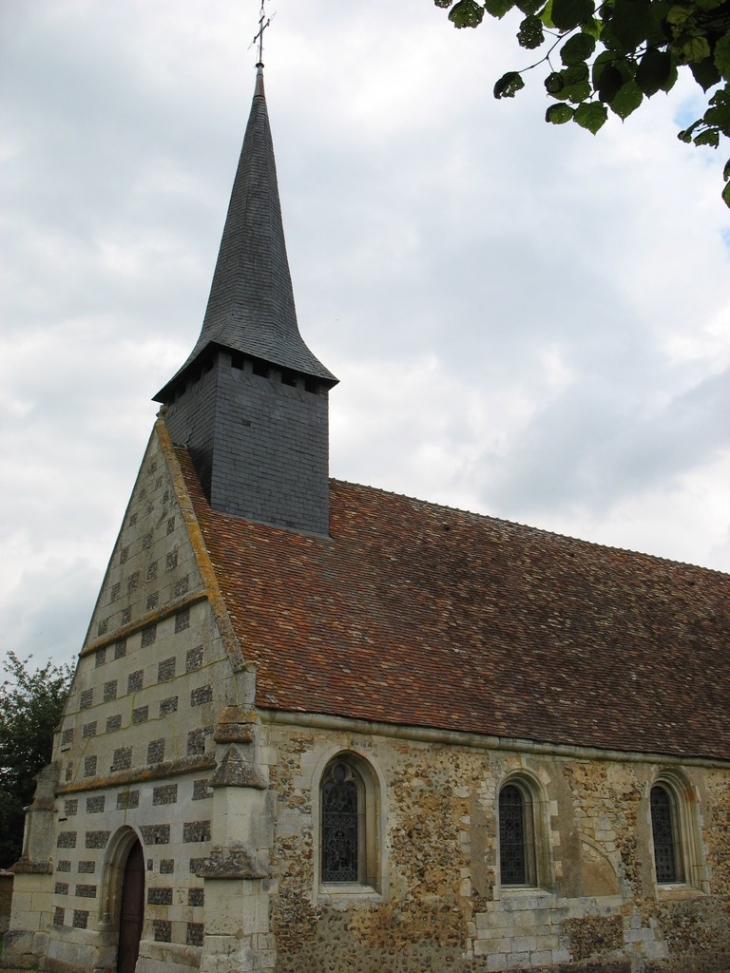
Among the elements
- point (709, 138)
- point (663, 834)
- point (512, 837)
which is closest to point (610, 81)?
point (709, 138)

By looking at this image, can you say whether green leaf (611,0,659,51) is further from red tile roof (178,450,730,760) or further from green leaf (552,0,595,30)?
red tile roof (178,450,730,760)

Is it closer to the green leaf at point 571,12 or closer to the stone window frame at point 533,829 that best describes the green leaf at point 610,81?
the green leaf at point 571,12

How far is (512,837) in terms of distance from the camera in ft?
43.2

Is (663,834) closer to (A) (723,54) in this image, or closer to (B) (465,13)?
(A) (723,54)

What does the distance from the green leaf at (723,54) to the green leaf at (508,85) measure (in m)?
0.89

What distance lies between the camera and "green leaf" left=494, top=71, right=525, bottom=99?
4457mm

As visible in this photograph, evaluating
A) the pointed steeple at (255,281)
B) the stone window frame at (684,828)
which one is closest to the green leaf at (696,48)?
the pointed steeple at (255,281)

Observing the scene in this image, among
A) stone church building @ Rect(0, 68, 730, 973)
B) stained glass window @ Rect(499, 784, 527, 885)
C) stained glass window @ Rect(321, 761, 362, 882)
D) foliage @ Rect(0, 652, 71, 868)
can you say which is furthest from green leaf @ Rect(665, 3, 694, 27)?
foliage @ Rect(0, 652, 71, 868)

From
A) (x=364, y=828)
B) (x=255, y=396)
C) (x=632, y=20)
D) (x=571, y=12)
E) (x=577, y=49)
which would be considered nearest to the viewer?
(x=632, y=20)

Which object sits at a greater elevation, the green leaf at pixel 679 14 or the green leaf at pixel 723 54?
the green leaf at pixel 679 14

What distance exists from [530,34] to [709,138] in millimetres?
1086

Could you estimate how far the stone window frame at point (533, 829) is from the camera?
12953 mm

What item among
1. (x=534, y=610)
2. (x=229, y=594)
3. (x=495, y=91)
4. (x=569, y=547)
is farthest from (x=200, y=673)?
(x=569, y=547)

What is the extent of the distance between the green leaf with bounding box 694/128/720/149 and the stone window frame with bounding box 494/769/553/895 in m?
10.2
